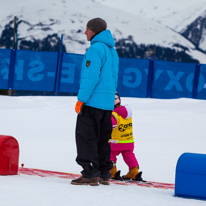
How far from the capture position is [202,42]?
68.8m

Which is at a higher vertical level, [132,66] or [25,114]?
[132,66]

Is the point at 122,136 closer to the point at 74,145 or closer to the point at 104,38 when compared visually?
the point at 104,38

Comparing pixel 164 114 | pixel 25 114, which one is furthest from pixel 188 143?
pixel 25 114

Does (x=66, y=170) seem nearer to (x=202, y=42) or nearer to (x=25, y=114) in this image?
(x=25, y=114)

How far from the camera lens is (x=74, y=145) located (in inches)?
339

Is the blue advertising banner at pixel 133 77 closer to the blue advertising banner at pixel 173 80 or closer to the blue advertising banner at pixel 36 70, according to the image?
the blue advertising banner at pixel 173 80

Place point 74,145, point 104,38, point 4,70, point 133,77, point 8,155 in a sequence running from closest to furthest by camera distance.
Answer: point 104,38
point 8,155
point 74,145
point 4,70
point 133,77

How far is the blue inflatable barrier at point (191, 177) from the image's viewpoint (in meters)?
3.82

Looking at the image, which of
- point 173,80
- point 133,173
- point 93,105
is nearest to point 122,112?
point 133,173

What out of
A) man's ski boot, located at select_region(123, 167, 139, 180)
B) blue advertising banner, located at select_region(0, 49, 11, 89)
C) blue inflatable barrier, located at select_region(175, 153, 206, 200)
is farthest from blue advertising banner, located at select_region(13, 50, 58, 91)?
blue inflatable barrier, located at select_region(175, 153, 206, 200)

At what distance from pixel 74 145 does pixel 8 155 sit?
13.3ft

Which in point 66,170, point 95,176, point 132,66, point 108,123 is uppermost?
point 132,66

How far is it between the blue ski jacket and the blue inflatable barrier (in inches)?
37.7

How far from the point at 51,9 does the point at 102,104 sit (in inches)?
2644
